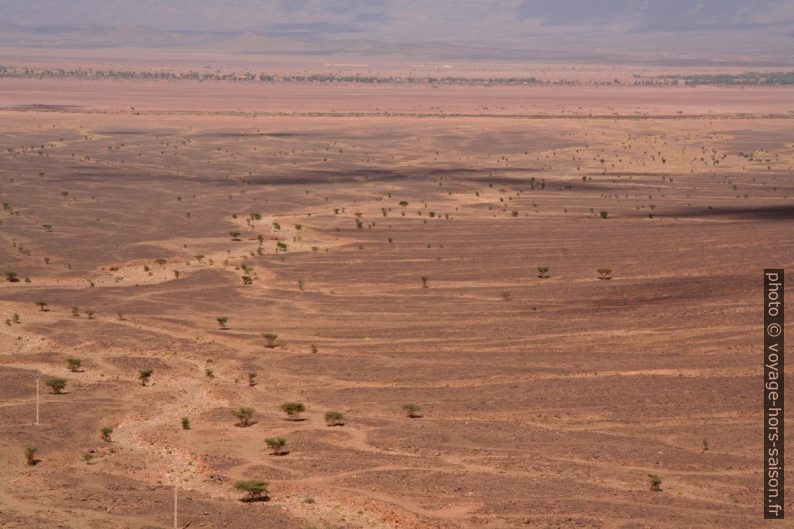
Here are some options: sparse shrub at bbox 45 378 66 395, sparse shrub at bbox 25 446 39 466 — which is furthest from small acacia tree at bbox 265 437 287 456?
sparse shrub at bbox 45 378 66 395

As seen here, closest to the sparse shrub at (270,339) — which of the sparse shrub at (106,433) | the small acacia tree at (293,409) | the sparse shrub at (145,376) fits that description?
the sparse shrub at (145,376)

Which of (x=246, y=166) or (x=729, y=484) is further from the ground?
(x=246, y=166)

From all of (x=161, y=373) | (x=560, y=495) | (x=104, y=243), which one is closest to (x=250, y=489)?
(x=560, y=495)

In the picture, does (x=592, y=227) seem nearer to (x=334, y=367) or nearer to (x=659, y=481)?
(x=334, y=367)

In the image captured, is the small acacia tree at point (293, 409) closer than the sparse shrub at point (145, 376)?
Yes

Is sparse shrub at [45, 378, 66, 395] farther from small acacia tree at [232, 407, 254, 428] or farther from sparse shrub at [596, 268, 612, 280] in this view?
sparse shrub at [596, 268, 612, 280]

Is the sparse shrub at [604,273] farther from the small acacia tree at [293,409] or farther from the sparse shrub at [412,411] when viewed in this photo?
the small acacia tree at [293,409]

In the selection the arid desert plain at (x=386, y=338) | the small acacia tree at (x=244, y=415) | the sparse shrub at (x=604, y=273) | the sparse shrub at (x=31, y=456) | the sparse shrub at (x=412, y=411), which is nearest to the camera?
the arid desert plain at (x=386, y=338)

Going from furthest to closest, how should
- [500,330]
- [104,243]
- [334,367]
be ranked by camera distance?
[104,243], [500,330], [334,367]
